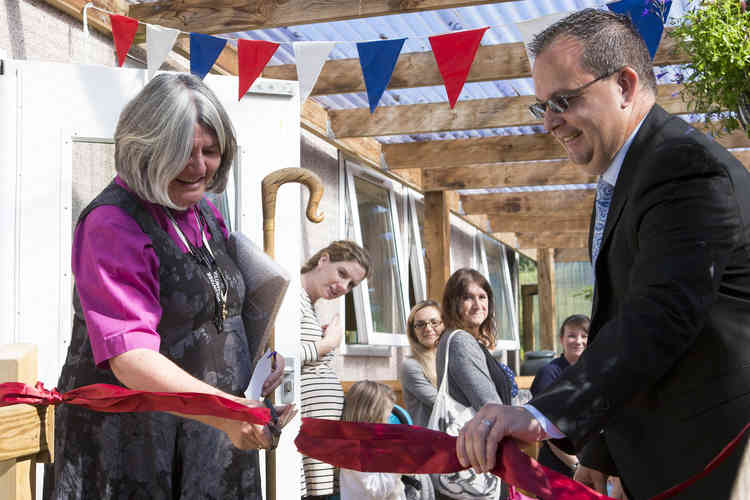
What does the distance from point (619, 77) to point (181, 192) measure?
2.96ft

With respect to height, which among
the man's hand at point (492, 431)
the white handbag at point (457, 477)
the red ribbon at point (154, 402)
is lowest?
the white handbag at point (457, 477)

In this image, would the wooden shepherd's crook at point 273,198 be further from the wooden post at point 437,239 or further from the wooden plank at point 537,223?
the wooden plank at point 537,223

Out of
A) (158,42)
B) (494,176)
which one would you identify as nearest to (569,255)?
(494,176)

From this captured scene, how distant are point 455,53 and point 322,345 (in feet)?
5.01

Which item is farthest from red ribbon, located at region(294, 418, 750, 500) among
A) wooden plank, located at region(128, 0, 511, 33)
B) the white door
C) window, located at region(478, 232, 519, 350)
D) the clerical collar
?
window, located at region(478, 232, 519, 350)

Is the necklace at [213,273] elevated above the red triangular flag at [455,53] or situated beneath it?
situated beneath

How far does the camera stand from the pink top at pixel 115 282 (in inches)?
58.1

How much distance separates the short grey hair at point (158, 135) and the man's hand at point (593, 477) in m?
1.11

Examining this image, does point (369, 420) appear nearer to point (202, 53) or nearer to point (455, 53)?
point (455, 53)

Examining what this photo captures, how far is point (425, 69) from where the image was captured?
5238 millimetres

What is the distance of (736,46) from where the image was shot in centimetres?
219

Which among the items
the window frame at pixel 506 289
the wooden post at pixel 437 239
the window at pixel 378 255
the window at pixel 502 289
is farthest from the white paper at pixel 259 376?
the window at pixel 502 289

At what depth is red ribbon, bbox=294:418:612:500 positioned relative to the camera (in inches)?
53.2

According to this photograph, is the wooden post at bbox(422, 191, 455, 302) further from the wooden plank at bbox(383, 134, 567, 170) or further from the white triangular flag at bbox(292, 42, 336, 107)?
the white triangular flag at bbox(292, 42, 336, 107)
